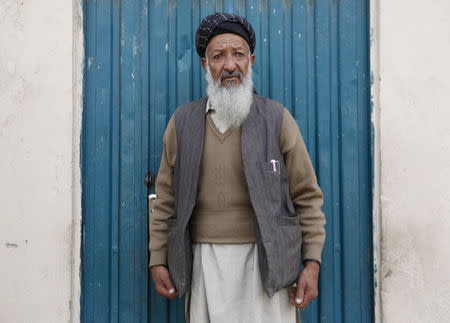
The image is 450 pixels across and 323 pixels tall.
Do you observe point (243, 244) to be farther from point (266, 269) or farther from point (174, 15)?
point (174, 15)

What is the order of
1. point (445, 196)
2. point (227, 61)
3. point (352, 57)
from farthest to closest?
point (352, 57)
point (445, 196)
point (227, 61)

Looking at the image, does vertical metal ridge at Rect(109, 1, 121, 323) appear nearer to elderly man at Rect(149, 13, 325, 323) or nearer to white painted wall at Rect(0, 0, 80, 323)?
white painted wall at Rect(0, 0, 80, 323)

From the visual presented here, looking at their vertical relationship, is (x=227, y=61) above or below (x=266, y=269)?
above

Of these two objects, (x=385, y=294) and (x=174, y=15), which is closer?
(x=385, y=294)

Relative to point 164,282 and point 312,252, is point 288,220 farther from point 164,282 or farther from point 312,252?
point 164,282

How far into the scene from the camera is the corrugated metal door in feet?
10.3

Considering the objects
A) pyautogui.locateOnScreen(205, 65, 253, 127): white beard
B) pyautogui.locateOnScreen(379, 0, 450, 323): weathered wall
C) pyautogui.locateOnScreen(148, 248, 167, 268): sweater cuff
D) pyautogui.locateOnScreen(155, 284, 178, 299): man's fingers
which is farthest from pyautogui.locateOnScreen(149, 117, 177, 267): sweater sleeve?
pyautogui.locateOnScreen(379, 0, 450, 323): weathered wall

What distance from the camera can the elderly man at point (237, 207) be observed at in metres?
2.55

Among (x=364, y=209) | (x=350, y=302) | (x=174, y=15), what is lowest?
(x=350, y=302)

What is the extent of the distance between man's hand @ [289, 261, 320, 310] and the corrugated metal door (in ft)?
1.83

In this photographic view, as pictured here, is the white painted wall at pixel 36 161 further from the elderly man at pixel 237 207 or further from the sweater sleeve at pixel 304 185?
the sweater sleeve at pixel 304 185

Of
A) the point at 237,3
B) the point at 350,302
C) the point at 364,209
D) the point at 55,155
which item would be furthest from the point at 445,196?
the point at 55,155

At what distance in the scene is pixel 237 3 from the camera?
3189 millimetres

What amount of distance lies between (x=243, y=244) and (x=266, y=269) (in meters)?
0.18
